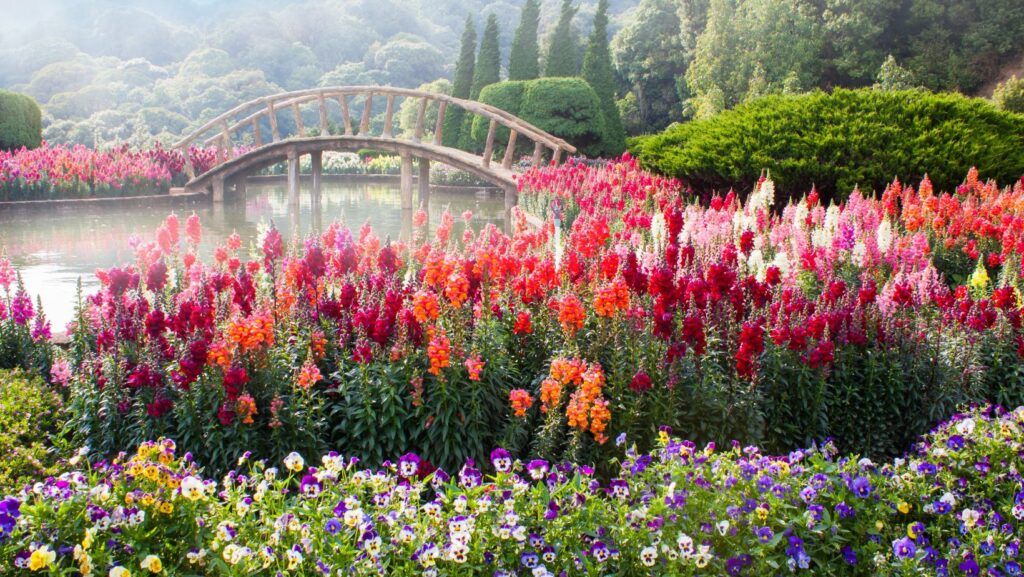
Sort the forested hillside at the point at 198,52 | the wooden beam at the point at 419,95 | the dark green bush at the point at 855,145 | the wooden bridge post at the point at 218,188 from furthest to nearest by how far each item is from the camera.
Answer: the forested hillside at the point at 198,52 < the wooden bridge post at the point at 218,188 < the wooden beam at the point at 419,95 < the dark green bush at the point at 855,145

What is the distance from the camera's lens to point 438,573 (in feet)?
7.94

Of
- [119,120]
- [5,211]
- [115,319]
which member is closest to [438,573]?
[115,319]

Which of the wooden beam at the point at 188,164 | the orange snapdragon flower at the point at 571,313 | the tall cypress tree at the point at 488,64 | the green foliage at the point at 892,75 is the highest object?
the tall cypress tree at the point at 488,64

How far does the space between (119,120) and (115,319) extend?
41720 mm

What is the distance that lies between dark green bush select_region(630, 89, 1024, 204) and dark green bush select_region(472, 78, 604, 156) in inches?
478

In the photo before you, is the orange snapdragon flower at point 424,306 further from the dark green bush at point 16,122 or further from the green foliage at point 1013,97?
the green foliage at point 1013,97

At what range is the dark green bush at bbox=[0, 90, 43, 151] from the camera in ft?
65.5


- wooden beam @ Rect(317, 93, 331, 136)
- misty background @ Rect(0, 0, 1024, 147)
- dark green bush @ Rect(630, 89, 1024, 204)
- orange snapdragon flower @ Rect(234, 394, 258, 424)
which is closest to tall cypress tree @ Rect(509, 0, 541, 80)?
misty background @ Rect(0, 0, 1024, 147)

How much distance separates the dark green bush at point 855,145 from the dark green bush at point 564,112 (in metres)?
12.1

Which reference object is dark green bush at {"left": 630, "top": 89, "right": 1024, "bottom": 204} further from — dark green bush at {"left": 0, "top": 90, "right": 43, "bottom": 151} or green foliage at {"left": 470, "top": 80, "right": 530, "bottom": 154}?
dark green bush at {"left": 0, "top": 90, "right": 43, "bottom": 151}

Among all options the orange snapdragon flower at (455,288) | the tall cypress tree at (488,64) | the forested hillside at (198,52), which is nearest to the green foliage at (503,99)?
the tall cypress tree at (488,64)

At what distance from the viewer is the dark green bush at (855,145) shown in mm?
9898

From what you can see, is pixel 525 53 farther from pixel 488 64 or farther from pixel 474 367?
pixel 474 367

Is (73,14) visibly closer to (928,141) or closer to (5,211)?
(5,211)
